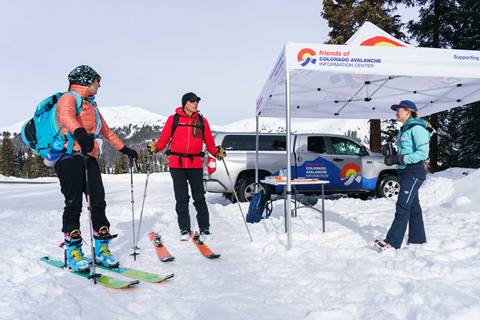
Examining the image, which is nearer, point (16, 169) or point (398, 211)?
point (398, 211)

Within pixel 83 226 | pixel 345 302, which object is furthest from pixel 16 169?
pixel 345 302

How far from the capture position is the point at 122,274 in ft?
11.3

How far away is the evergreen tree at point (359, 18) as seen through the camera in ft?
50.8

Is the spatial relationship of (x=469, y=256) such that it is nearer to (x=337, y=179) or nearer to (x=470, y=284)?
(x=470, y=284)

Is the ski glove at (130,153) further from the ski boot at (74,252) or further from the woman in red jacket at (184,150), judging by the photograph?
the ski boot at (74,252)

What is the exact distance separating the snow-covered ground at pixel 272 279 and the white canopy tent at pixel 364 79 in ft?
2.83

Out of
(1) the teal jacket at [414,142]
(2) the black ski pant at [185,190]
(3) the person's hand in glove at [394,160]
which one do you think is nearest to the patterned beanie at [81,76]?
(2) the black ski pant at [185,190]

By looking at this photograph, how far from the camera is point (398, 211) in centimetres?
404

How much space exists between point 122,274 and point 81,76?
6.65 feet

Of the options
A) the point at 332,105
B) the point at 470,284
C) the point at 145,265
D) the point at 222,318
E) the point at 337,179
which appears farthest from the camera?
the point at 337,179

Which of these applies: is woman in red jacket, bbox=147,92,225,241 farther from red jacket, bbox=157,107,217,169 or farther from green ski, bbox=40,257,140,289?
green ski, bbox=40,257,140,289

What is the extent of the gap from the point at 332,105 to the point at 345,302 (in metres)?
6.70

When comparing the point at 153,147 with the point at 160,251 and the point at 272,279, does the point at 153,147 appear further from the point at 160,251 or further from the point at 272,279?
the point at 272,279

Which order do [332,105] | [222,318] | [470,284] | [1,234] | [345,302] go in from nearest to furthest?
1. [222,318]
2. [345,302]
3. [470,284]
4. [1,234]
5. [332,105]
